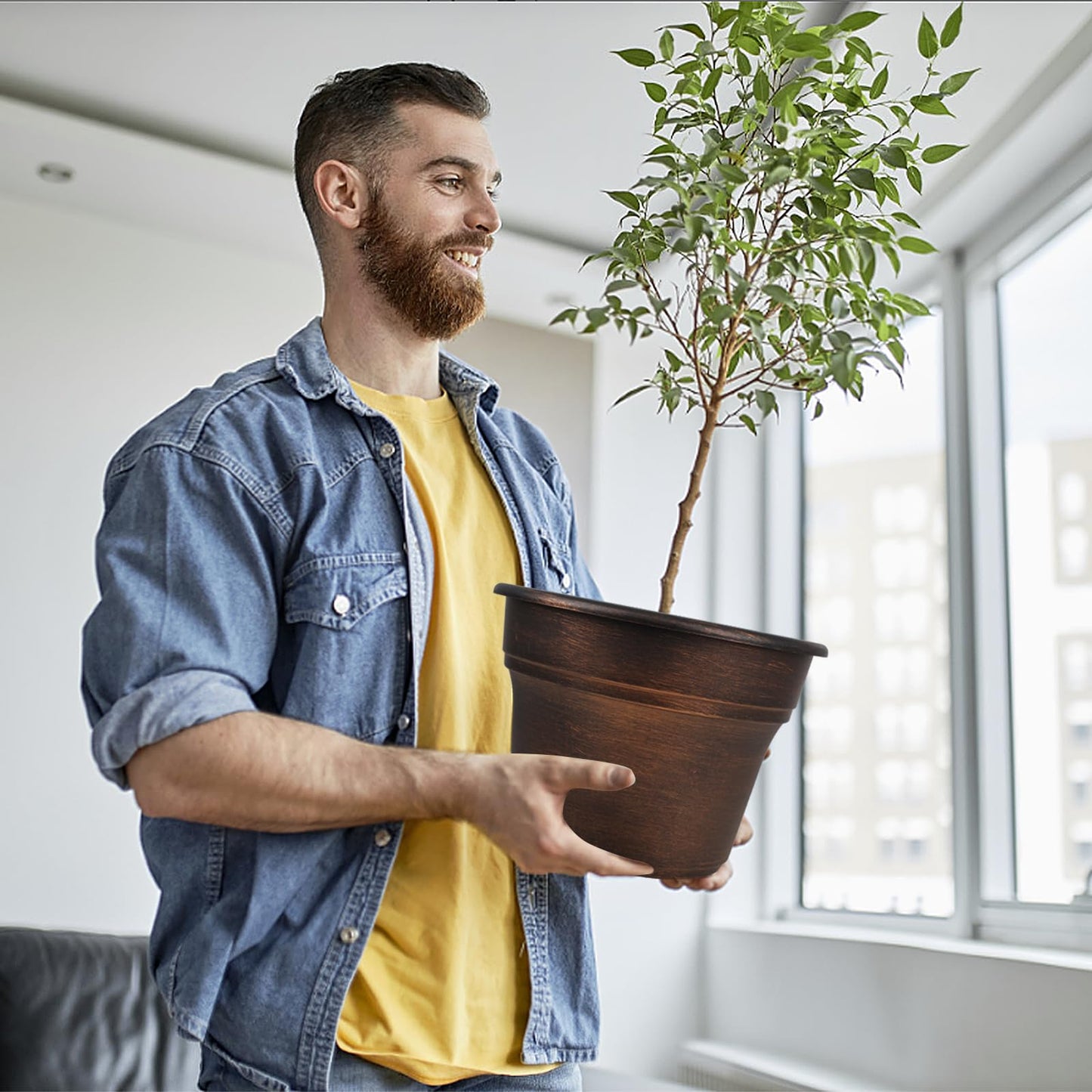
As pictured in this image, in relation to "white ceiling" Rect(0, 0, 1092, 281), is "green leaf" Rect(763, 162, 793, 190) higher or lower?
lower

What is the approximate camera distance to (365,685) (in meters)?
1.12

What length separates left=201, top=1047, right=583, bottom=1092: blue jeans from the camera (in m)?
1.06

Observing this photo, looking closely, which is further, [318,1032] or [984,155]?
[984,155]

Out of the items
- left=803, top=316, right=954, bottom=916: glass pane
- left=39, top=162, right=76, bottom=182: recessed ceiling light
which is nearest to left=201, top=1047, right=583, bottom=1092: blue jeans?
left=803, top=316, right=954, bottom=916: glass pane

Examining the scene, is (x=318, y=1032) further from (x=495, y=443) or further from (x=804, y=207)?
(x=804, y=207)

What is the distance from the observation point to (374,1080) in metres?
1.07

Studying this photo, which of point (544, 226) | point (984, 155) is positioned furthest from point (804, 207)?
point (544, 226)

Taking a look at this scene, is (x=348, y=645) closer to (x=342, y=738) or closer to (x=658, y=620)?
(x=342, y=738)

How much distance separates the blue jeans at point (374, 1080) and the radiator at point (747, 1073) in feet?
5.93

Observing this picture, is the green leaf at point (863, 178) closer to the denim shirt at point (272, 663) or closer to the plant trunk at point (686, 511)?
the plant trunk at point (686, 511)

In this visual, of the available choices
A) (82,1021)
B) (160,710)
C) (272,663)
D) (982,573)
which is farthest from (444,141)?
(982,573)

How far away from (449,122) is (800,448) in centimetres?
274

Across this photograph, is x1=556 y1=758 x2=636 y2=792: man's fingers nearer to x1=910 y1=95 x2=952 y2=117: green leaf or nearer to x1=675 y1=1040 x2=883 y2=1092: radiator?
x1=910 y1=95 x2=952 y2=117: green leaf

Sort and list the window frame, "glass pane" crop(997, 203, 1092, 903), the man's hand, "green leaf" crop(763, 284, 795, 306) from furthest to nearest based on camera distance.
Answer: the window frame < "glass pane" crop(997, 203, 1092, 903) < "green leaf" crop(763, 284, 795, 306) < the man's hand
